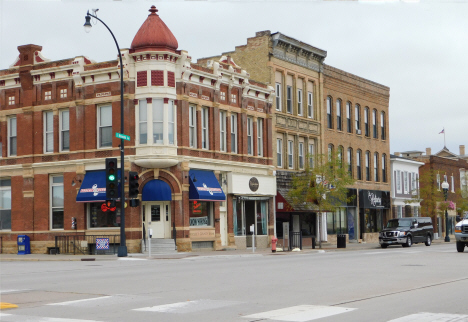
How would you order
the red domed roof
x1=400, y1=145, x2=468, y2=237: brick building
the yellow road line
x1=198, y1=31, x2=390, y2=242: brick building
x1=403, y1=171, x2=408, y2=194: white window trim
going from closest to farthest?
the yellow road line < the red domed roof < x1=198, y1=31, x2=390, y2=242: brick building < x1=403, y1=171, x2=408, y2=194: white window trim < x1=400, y1=145, x2=468, y2=237: brick building

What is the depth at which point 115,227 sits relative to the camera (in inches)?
1391

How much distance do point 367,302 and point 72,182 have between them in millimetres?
26694

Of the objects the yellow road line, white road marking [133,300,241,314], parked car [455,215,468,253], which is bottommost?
white road marking [133,300,241,314]

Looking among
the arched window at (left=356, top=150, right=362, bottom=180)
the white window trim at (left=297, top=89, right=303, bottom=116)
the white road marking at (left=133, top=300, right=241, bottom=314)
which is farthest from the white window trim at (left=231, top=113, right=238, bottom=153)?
the white road marking at (left=133, top=300, right=241, bottom=314)

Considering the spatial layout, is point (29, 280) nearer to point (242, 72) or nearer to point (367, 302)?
point (367, 302)

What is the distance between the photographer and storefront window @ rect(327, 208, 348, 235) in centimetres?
5008

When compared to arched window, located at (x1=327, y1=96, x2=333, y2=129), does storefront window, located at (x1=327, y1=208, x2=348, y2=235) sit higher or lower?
lower

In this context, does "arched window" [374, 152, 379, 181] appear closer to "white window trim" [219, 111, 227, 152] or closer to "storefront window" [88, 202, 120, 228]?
"white window trim" [219, 111, 227, 152]

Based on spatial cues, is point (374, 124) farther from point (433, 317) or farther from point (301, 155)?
point (433, 317)

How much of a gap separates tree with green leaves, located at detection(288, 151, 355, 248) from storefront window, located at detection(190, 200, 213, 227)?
689cm

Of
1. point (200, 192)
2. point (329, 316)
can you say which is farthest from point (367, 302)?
point (200, 192)

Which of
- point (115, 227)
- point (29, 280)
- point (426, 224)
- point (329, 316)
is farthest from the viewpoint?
point (426, 224)

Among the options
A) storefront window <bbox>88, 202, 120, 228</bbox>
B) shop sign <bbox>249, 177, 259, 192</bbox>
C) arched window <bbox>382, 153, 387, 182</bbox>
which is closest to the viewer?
storefront window <bbox>88, 202, 120, 228</bbox>

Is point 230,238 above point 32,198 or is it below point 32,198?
below
